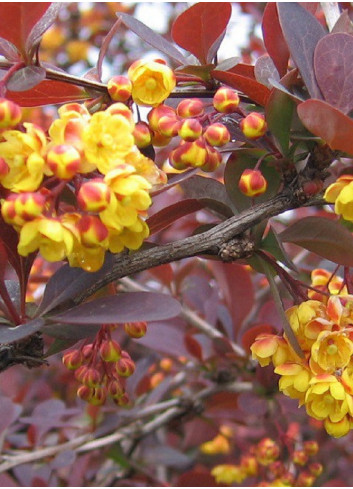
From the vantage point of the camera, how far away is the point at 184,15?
93 cm

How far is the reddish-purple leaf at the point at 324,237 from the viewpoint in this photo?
2.94 ft

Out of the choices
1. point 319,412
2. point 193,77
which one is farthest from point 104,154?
point 319,412

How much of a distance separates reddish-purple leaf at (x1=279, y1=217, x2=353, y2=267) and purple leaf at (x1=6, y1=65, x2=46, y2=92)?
426mm

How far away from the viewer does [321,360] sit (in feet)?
2.94

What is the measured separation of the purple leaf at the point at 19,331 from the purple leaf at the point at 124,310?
0.8 inches

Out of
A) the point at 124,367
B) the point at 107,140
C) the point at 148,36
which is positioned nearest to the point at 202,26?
the point at 148,36

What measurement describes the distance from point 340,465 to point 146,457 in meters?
1.00

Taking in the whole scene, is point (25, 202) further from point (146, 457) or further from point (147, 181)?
point (146, 457)

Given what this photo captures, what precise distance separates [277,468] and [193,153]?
0.94 metres

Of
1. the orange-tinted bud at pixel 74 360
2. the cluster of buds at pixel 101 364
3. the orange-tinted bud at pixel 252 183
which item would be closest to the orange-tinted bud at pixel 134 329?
the cluster of buds at pixel 101 364

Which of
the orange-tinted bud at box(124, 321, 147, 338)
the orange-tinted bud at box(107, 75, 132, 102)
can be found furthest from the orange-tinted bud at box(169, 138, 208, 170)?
the orange-tinted bud at box(124, 321, 147, 338)

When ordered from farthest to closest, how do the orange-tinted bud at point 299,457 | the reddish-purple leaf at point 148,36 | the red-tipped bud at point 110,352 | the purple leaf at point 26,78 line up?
1. the orange-tinted bud at point 299,457
2. the red-tipped bud at point 110,352
3. the reddish-purple leaf at point 148,36
4. the purple leaf at point 26,78

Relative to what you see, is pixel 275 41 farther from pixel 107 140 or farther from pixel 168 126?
pixel 107 140

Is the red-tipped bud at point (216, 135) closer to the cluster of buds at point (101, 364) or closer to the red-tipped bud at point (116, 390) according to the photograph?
the cluster of buds at point (101, 364)
